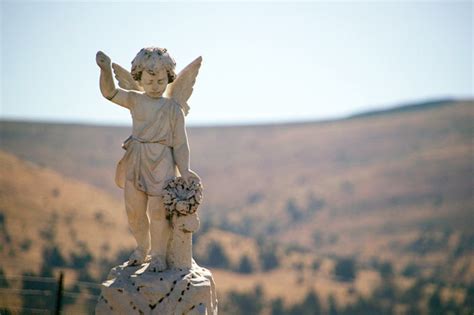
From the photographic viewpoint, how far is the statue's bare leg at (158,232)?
10.3 meters

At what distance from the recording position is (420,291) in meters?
32.6

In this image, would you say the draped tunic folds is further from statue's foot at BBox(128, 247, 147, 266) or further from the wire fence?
the wire fence

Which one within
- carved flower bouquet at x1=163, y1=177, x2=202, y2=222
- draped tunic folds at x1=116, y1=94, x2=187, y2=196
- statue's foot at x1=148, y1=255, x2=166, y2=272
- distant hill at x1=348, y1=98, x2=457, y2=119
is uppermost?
distant hill at x1=348, y1=98, x2=457, y2=119

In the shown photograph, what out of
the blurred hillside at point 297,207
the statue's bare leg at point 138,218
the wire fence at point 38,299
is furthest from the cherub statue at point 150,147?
the blurred hillside at point 297,207

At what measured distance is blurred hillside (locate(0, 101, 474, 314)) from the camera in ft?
106

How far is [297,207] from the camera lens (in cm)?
5962

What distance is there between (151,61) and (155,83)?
30 cm

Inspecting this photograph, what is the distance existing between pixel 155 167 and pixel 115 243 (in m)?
23.9

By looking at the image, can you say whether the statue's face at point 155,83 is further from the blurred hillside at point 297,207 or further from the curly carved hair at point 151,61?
the blurred hillside at point 297,207

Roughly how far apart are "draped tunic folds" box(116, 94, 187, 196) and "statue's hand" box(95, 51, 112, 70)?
1.79 ft

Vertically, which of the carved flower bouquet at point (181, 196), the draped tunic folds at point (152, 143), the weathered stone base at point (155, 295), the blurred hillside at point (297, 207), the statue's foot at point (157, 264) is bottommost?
the blurred hillside at point (297, 207)

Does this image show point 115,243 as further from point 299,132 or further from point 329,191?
point 299,132

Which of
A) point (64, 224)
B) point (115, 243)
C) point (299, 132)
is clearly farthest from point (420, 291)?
→ point (299, 132)

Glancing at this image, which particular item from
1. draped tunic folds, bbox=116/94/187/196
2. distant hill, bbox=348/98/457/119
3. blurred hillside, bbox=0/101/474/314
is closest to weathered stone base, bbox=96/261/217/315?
draped tunic folds, bbox=116/94/187/196
